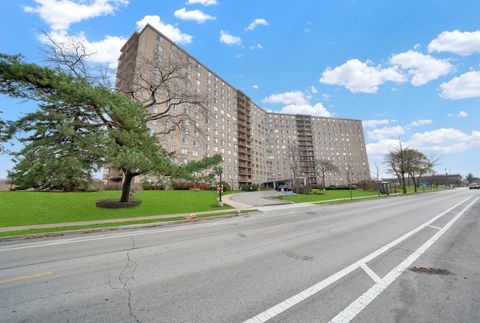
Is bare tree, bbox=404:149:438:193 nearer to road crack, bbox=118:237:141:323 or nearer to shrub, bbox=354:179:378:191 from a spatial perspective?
shrub, bbox=354:179:378:191

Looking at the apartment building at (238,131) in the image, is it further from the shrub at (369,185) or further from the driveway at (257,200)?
the shrub at (369,185)

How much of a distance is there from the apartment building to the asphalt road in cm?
1717

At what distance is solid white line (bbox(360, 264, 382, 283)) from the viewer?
155 inches

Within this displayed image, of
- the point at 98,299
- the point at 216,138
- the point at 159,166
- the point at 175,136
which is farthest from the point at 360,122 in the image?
the point at 98,299

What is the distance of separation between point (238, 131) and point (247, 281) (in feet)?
234

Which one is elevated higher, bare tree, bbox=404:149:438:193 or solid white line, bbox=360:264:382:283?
bare tree, bbox=404:149:438:193

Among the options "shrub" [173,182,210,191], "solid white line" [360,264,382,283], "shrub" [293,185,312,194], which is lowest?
"solid white line" [360,264,382,283]

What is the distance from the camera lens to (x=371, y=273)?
13.9ft

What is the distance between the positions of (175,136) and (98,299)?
155 ft

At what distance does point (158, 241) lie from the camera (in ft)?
24.7

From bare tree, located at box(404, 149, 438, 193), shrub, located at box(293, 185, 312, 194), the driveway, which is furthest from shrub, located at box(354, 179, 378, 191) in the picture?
the driveway

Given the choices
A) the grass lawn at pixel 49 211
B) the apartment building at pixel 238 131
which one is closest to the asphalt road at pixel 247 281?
the grass lawn at pixel 49 211

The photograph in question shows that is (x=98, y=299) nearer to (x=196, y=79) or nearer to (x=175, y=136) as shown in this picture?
(x=175, y=136)

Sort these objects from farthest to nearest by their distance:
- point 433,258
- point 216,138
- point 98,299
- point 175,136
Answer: point 216,138, point 175,136, point 433,258, point 98,299
